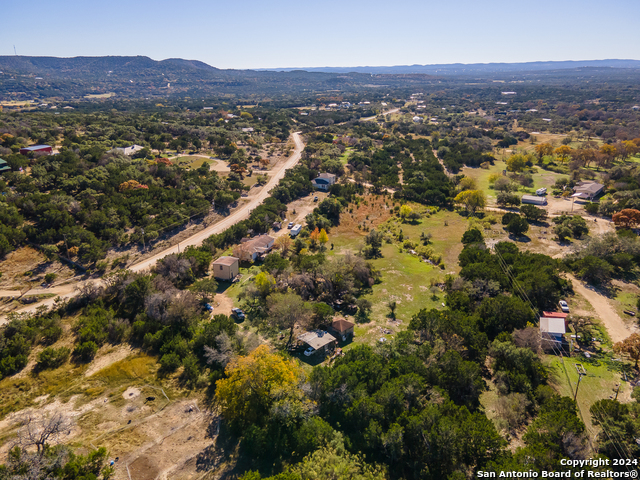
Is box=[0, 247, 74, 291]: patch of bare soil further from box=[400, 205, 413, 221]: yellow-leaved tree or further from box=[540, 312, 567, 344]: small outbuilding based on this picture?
box=[400, 205, 413, 221]: yellow-leaved tree

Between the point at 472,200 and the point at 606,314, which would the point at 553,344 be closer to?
the point at 606,314

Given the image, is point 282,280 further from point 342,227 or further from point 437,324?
point 342,227

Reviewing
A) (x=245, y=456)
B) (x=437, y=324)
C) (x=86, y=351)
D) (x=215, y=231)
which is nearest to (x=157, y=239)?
(x=215, y=231)

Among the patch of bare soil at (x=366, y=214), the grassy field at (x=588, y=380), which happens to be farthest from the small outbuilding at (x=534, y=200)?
the grassy field at (x=588, y=380)

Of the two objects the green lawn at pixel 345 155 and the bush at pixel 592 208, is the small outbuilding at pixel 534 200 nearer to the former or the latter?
the bush at pixel 592 208

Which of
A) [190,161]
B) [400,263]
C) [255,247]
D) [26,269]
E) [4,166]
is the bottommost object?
[400,263]

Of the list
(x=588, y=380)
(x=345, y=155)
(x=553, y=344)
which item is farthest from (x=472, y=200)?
(x=345, y=155)

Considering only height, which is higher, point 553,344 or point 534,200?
point 534,200
